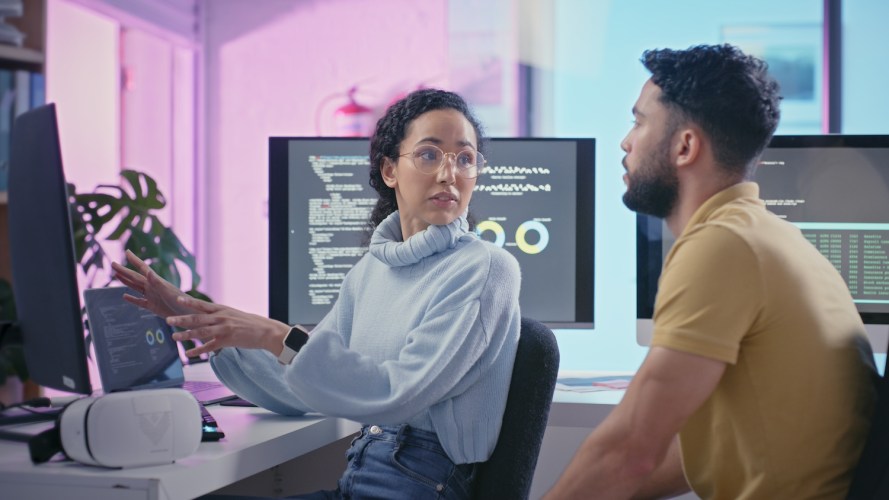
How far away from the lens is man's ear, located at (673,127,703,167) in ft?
4.49

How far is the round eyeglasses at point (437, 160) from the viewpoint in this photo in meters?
1.78

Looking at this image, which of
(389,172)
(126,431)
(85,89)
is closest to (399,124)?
(389,172)

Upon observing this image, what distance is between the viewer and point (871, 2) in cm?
441

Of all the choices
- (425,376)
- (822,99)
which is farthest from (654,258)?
(822,99)

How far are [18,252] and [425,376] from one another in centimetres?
73

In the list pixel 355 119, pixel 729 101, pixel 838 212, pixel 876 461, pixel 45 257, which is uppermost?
pixel 355 119

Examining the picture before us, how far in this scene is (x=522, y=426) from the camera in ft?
4.92

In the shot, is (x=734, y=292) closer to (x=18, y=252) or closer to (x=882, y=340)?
(x=18, y=252)

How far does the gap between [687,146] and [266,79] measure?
12.6ft

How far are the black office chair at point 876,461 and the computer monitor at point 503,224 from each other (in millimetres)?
1282

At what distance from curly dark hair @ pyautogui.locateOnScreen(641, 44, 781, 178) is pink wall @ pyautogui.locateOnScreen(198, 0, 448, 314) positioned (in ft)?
11.2

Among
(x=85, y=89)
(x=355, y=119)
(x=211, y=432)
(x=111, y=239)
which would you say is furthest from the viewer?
(x=355, y=119)

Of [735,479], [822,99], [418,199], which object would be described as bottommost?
[735,479]

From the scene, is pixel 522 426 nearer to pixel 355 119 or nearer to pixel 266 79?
pixel 355 119
